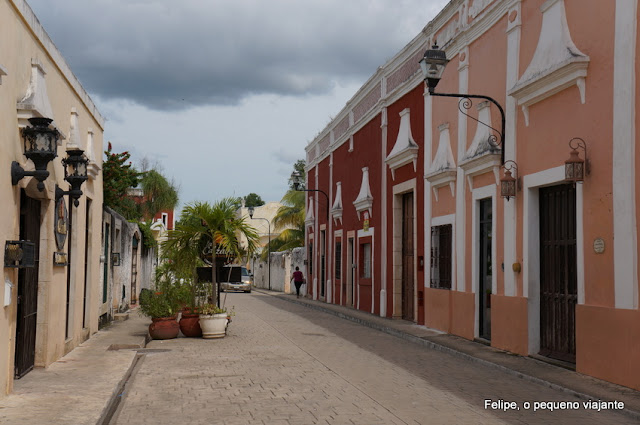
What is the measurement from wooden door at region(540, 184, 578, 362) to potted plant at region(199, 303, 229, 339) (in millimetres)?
6642

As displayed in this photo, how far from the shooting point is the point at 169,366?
11.1 meters

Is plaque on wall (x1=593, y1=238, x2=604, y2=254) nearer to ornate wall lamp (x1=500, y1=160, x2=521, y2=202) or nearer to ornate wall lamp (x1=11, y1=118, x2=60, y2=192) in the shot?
ornate wall lamp (x1=500, y1=160, x2=521, y2=202)

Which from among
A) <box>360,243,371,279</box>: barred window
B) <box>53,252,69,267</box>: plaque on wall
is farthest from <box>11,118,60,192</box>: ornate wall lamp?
<box>360,243,371,279</box>: barred window

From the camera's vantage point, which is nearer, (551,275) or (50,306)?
(50,306)

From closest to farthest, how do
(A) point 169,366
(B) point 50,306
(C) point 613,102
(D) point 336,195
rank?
(C) point 613,102 → (B) point 50,306 → (A) point 169,366 → (D) point 336,195

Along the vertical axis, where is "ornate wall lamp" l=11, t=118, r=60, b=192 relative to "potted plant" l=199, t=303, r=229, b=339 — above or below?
above

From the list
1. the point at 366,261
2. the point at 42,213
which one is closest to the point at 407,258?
the point at 366,261

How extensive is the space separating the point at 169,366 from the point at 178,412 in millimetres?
3646

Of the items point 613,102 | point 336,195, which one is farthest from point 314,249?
point 613,102

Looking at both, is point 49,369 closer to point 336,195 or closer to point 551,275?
point 551,275

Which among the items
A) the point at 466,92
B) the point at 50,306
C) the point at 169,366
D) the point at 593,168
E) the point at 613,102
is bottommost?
the point at 169,366

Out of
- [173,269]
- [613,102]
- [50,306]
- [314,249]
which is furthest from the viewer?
[314,249]

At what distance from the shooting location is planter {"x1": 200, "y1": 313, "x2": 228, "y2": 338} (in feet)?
49.3

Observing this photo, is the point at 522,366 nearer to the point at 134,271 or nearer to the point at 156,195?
the point at 134,271
